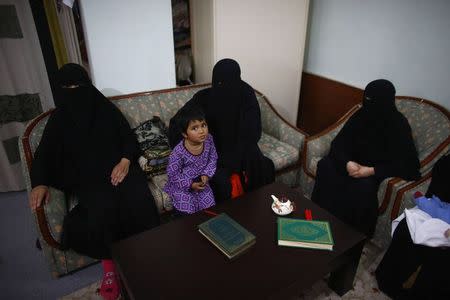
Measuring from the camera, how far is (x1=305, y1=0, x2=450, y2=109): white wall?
2293mm

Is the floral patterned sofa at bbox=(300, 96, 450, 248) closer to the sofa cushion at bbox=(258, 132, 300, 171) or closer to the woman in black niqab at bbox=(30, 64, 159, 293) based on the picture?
the sofa cushion at bbox=(258, 132, 300, 171)

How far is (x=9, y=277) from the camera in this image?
184 centimetres

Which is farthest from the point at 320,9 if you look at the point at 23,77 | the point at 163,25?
the point at 23,77

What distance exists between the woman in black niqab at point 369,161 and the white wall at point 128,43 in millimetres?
1573

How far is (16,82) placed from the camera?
2322 millimetres

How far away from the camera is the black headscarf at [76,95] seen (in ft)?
5.81

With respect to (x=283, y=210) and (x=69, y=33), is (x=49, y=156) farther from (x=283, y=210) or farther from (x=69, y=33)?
(x=283, y=210)

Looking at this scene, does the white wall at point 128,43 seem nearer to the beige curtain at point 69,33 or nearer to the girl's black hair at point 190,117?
the beige curtain at point 69,33

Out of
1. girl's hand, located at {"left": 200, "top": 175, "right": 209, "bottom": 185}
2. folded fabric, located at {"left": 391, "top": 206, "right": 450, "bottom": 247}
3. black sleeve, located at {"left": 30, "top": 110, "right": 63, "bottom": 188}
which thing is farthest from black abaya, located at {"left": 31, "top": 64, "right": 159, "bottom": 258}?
folded fabric, located at {"left": 391, "top": 206, "right": 450, "bottom": 247}

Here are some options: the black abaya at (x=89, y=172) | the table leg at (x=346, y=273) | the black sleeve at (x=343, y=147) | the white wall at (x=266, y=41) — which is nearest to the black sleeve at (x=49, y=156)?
the black abaya at (x=89, y=172)

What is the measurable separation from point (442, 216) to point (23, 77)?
288 centimetres

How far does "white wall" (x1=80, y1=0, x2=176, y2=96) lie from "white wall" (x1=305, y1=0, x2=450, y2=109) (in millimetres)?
1599

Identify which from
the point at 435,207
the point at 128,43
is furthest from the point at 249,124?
the point at 435,207

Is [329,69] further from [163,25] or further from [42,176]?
[42,176]
